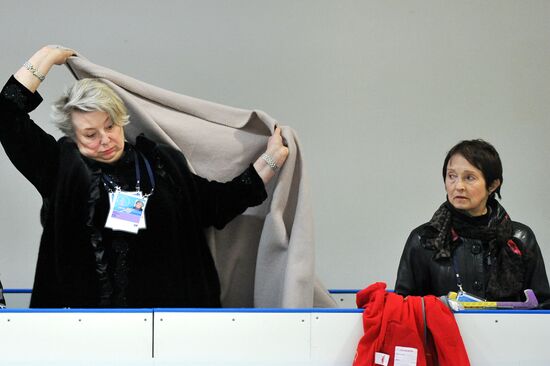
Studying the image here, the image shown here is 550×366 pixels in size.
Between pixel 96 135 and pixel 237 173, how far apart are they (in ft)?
1.79

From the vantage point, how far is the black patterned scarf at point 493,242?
2643 millimetres

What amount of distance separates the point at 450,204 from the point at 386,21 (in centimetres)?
180

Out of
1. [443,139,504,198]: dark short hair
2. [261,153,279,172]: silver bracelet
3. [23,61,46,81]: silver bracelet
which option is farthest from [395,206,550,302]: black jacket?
[23,61,46,81]: silver bracelet

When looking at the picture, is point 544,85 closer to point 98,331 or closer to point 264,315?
point 264,315

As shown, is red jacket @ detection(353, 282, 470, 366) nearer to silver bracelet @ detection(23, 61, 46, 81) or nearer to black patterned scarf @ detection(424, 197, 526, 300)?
black patterned scarf @ detection(424, 197, 526, 300)

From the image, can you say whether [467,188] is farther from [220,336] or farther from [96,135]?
[96,135]

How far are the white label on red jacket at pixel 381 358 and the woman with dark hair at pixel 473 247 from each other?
341mm

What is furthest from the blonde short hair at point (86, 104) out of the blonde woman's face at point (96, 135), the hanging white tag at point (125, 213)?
the hanging white tag at point (125, 213)

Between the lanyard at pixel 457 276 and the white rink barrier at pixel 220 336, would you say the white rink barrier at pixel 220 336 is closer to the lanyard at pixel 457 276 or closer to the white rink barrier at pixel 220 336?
the white rink barrier at pixel 220 336

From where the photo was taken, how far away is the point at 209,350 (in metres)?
2.46

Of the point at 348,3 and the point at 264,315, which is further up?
the point at 348,3

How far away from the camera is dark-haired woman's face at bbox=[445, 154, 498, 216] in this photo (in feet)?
8.89

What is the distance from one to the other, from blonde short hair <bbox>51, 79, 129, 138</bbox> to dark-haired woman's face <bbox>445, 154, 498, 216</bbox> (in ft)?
3.39

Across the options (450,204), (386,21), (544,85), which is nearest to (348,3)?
(386,21)
